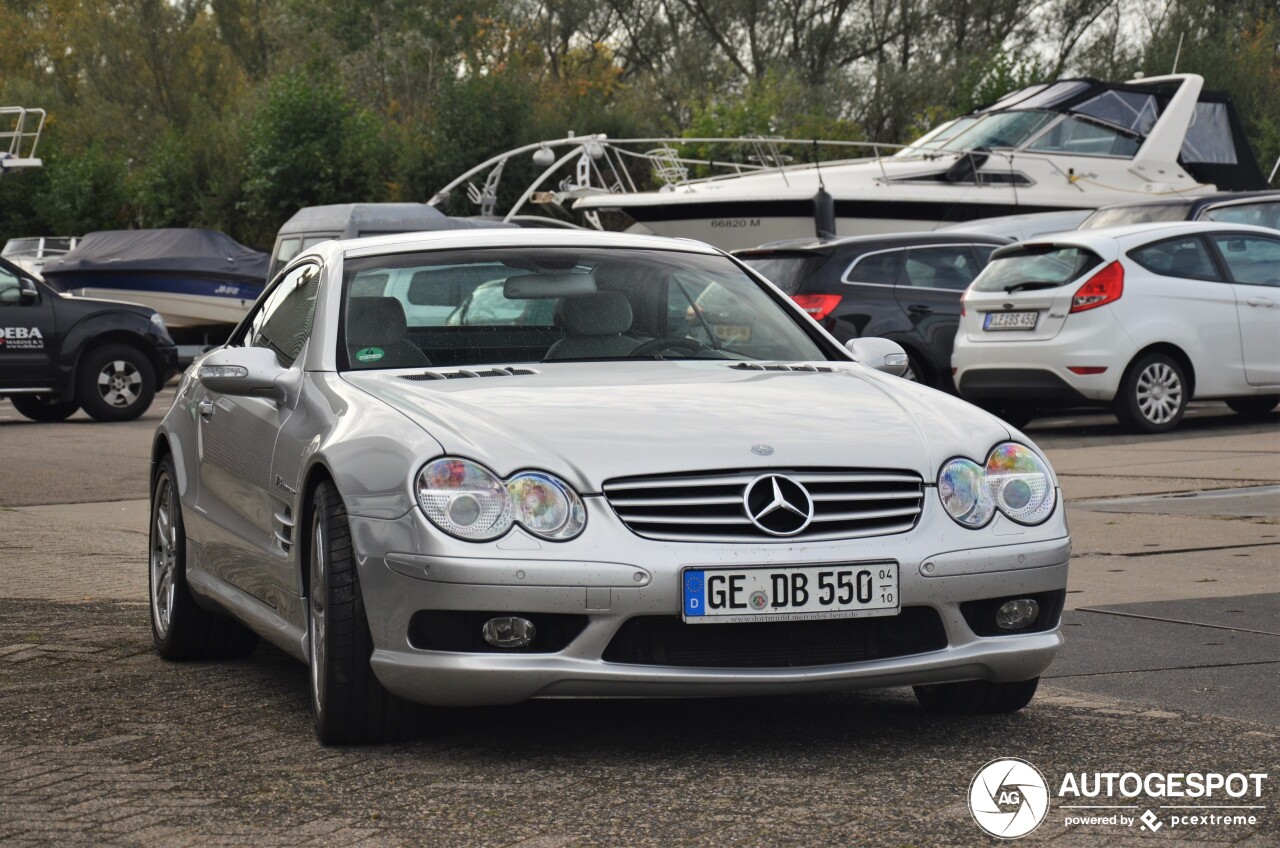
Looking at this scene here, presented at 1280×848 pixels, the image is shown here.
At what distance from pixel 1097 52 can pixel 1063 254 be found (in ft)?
108

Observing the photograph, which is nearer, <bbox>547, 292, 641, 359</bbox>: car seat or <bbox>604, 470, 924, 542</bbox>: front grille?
<bbox>604, 470, 924, 542</bbox>: front grille

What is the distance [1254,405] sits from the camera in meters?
16.7

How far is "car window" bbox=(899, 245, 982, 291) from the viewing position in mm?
17297

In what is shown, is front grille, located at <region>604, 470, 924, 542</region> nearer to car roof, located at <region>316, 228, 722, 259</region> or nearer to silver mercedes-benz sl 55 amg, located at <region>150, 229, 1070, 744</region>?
silver mercedes-benz sl 55 amg, located at <region>150, 229, 1070, 744</region>

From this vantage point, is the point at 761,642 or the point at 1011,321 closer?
the point at 761,642

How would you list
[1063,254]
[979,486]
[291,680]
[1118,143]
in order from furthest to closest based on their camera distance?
[1118,143], [1063,254], [291,680], [979,486]

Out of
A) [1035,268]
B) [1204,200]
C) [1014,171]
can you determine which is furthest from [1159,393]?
[1014,171]

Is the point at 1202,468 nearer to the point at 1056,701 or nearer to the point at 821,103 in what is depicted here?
the point at 1056,701

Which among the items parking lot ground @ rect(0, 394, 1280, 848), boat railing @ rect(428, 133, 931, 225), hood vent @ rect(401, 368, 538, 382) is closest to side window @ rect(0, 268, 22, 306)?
boat railing @ rect(428, 133, 931, 225)

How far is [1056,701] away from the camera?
5578 mm

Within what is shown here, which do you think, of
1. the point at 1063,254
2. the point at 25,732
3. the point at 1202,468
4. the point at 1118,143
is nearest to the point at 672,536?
the point at 25,732

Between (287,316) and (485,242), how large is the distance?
0.75m

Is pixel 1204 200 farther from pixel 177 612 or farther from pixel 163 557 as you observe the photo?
pixel 177 612

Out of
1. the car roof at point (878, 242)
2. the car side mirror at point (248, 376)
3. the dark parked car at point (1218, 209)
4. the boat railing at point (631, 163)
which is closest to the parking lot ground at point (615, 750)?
the car side mirror at point (248, 376)
